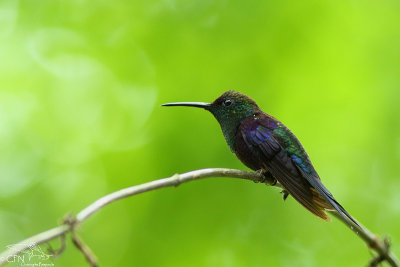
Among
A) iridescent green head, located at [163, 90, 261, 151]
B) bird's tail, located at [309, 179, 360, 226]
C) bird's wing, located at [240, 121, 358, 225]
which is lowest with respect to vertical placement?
bird's tail, located at [309, 179, 360, 226]

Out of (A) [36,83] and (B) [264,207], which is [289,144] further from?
(A) [36,83]

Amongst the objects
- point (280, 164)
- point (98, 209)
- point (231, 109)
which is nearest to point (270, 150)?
point (280, 164)

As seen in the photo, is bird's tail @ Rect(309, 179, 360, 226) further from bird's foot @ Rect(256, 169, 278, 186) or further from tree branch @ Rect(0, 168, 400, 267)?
tree branch @ Rect(0, 168, 400, 267)

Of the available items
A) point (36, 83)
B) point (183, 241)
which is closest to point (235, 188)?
point (183, 241)

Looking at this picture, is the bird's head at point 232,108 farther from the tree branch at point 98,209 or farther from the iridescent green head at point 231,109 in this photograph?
the tree branch at point 98,209

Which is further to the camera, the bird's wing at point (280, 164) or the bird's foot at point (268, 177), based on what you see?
the bird's foot at point (268, 177)

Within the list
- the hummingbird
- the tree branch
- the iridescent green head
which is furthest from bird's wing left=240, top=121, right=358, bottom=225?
the tree branch

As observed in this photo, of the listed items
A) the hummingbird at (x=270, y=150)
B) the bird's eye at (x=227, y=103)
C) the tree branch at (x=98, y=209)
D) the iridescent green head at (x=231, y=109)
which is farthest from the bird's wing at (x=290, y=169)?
the tree branch at (x=98, y=209)
